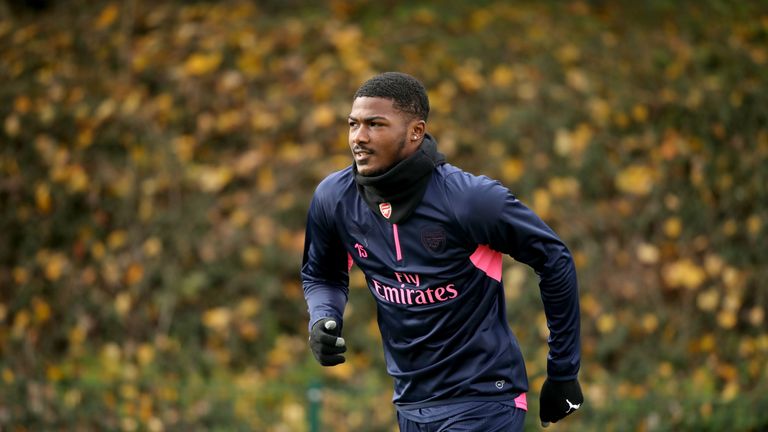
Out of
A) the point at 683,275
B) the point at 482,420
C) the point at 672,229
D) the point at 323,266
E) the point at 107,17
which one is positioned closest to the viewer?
the point at 482,420

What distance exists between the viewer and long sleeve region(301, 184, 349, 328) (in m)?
3.94

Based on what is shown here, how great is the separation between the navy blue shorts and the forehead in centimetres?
118

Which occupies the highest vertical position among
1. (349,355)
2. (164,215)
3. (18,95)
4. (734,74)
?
(734,74)

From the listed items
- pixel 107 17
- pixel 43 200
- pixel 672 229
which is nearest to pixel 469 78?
pixel 672 229

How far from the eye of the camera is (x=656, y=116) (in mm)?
9117

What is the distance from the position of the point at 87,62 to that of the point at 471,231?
7.34 m

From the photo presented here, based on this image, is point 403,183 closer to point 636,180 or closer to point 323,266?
point 323,266

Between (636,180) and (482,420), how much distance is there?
5463 millimetres

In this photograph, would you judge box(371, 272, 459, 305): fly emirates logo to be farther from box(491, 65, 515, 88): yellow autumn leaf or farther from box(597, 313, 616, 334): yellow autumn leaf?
box(491, 65, 515, 88): yellow autumn leaf

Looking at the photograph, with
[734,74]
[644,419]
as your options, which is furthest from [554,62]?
[644,419]

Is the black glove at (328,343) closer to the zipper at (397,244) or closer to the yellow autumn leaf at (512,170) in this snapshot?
the zipper at (397,244)

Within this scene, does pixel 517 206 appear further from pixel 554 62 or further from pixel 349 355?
pixel 554 62

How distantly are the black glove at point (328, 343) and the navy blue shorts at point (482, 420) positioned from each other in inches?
17.4

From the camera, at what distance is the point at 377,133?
3.54 meters
